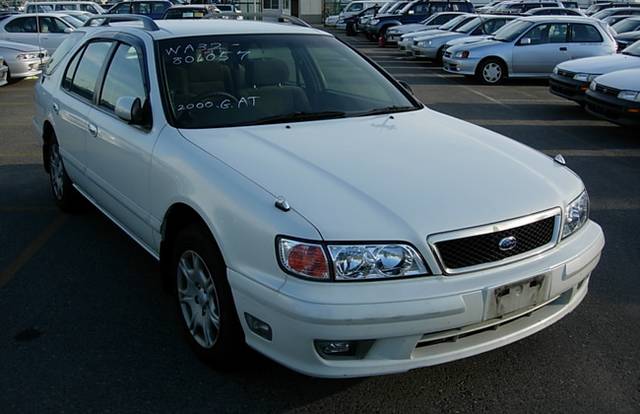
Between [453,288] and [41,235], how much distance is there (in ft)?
12.2

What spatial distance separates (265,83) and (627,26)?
769 inches

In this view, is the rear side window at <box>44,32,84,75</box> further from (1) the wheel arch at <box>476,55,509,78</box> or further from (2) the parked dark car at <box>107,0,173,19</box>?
(2) the parked dark car at <box>107,0,173,19</box>

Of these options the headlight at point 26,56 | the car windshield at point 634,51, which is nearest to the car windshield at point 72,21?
the headlight at point 26,56

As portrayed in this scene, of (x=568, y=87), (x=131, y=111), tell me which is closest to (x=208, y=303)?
(x=131, y=111)

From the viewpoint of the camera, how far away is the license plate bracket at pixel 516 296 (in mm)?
2766

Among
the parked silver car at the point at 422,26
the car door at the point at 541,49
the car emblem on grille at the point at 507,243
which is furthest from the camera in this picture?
the parked silver car at the point at 422,26

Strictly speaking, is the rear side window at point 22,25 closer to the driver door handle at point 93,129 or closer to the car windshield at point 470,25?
the car windshield at point 470,25

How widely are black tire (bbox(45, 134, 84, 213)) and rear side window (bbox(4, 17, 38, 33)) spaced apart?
41.2ft

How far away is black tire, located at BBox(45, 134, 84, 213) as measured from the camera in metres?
5.50

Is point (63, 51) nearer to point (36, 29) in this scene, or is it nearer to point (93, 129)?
point (93, 129)

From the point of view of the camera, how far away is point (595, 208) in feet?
19.4

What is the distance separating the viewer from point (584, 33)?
15.1 m

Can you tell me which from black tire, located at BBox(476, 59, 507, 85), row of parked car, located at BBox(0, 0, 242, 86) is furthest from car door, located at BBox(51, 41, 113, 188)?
black tire, located at BBox(476, 59, 507, 85)

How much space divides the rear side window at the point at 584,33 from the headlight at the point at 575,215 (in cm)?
1301
